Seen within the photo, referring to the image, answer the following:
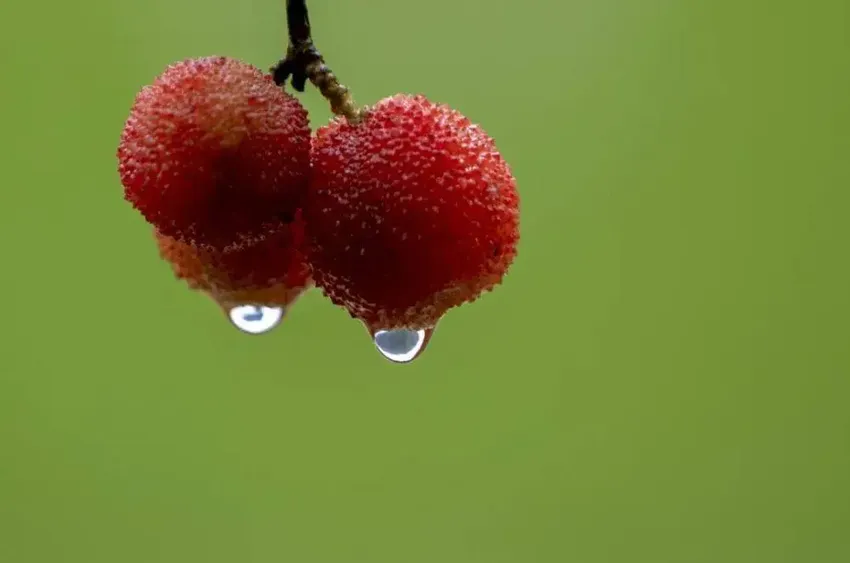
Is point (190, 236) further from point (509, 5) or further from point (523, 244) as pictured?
point (509, 5)

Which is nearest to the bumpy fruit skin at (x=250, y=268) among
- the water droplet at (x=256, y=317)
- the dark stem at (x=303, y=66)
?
the water droplet at (x=256, y=317)

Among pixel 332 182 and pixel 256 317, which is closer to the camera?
pixel 332 182

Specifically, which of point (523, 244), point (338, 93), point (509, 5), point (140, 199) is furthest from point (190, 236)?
point (509, 5)

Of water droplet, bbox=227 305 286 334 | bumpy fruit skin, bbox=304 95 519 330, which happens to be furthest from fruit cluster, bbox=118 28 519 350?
water droplet, bbox=227 305 286 334

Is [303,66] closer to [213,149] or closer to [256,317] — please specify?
[213,149]

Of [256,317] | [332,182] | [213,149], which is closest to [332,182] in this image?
[332,182]

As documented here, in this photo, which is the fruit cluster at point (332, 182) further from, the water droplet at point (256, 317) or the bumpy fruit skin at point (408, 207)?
the water droplet at point (256, 317)

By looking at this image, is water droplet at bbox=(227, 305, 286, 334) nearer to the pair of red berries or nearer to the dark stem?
the pair of red berries
